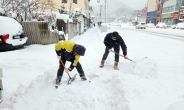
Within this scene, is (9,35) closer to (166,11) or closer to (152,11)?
(166,11)

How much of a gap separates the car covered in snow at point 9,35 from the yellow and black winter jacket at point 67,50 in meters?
3.81

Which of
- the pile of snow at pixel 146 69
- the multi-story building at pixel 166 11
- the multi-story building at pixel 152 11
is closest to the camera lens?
the pile of snow at pixel 146 69

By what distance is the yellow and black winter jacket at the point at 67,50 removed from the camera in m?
3.87

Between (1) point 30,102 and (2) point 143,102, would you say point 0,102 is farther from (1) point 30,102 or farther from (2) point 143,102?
(2) point 143,102

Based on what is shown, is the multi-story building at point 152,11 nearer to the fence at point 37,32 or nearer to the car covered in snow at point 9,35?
the fence at point 37,32

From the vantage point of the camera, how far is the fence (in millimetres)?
8641

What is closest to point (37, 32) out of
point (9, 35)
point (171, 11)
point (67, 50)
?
point (9, 35)

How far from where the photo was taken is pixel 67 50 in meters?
3.91

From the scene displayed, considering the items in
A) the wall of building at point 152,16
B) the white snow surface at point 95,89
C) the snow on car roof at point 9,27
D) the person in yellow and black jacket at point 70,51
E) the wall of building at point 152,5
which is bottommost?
the white snow surface at point 95,89

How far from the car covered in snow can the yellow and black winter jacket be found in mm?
3814

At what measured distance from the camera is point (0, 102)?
9.78 ft

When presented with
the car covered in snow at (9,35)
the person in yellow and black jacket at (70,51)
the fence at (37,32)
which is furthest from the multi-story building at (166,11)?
the person in yellow and black jacket at (70,51)

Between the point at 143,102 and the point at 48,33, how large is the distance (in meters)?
7.00

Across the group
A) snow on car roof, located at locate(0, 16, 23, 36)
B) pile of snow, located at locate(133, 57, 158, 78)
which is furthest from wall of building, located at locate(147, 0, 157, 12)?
pile of snow, located at locate(133, 57, 158, 78)
